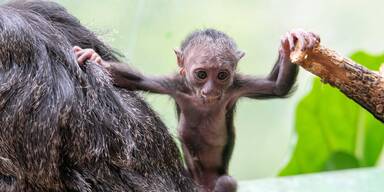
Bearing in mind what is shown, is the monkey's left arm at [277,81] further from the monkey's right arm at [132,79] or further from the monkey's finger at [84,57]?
the monkey's finger at [84,57]

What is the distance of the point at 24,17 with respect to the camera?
2.10 meters

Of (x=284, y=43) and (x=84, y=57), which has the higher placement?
(x=284, y=43)

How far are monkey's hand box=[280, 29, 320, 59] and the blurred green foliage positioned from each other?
2.54 m

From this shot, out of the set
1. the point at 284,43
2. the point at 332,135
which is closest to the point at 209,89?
the point at 284,43

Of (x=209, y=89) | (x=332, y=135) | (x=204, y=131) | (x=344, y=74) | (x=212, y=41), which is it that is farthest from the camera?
(x=332, y=135)

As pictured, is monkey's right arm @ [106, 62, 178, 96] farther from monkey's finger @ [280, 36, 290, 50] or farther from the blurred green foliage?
the blurred green foliage

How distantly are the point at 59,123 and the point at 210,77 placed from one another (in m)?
0.55

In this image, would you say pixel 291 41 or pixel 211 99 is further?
pixel 211 99

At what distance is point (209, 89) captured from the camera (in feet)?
7.34

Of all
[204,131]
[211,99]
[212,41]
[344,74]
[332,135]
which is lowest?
[332,135]

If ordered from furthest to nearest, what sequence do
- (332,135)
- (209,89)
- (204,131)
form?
(332,135) → (204,131) → (209,89)

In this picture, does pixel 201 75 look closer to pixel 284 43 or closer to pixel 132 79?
pixel 132 79

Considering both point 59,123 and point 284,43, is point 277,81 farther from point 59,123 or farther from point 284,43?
point 59,123

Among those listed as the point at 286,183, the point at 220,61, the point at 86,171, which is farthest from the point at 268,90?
the point at 286,183
